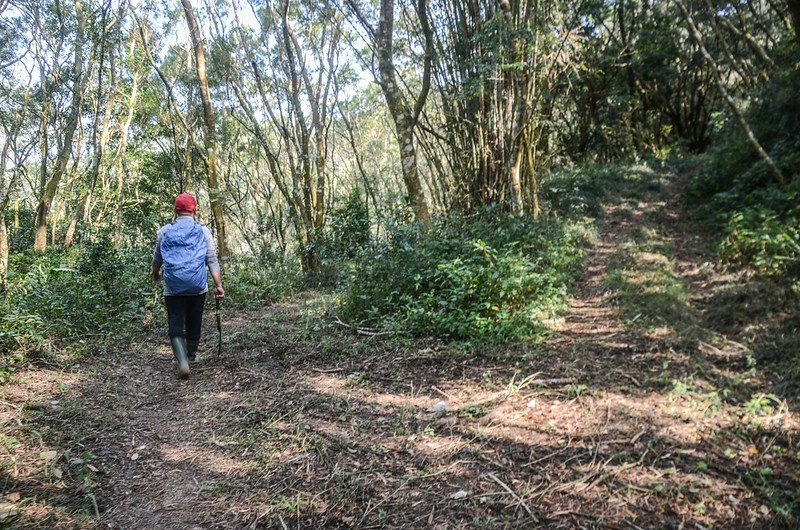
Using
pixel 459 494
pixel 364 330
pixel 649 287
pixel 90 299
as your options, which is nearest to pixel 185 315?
pixel 364 330

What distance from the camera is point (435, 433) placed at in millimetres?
3020

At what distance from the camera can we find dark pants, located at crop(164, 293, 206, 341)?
450 cm

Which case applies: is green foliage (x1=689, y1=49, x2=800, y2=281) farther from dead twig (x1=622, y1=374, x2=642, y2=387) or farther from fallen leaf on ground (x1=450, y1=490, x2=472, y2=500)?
fallen leaf on ground (x1=450, y1=490, x2=472, y2=500)

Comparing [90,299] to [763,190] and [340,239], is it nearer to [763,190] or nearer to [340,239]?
[340,239]

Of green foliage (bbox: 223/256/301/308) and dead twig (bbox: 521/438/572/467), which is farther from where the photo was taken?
green foliage (bbox: 223/256/301/308)

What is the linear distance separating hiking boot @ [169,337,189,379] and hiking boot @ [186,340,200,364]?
0.26 m

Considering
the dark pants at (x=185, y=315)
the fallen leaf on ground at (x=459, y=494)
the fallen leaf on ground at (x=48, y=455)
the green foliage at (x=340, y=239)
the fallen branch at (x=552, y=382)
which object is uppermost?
the green foliage at (x=340, y=239)

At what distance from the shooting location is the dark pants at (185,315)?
450cm

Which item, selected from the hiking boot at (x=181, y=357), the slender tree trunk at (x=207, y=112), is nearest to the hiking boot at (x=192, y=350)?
the hiking boot at (x=181, y=357)

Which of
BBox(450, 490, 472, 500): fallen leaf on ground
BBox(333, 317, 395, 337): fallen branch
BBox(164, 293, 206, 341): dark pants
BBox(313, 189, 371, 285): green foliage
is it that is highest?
BBox(313, 189, 371, 285): green foliage

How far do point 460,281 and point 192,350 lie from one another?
2819 mm

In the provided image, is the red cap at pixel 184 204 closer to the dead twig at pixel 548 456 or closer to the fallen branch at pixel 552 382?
the fallen branch at pixel 552 382

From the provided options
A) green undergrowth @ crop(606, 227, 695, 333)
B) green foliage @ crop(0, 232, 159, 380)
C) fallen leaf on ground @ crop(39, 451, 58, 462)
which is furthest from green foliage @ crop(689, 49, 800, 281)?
green foliage @ crop(0, 232, 159, 380)

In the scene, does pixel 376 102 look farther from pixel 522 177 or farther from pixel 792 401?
pixel 792 401
